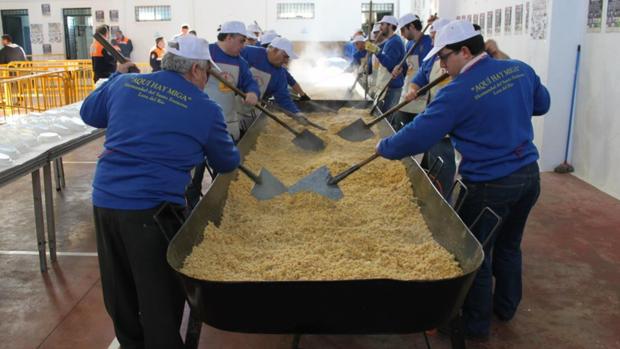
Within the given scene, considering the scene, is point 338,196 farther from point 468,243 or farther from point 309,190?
point 468,243

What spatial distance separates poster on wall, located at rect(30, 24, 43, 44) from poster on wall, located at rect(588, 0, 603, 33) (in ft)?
63.3

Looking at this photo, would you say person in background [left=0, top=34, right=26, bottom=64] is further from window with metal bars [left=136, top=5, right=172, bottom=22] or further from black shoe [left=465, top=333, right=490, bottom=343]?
black shoe [left=465, top=333, right=490, bottom=343]

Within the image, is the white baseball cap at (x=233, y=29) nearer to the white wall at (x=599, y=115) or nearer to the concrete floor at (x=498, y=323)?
the concrete floor at (x=498, y=323)

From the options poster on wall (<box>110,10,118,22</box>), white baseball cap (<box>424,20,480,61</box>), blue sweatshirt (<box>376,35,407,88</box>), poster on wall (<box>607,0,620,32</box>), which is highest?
poster on wall (<box>110,10,118,22</box>)

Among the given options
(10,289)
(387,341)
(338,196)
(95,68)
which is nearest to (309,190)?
(338,196)

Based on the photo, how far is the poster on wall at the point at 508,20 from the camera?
7775mm

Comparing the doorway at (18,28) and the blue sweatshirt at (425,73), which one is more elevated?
the doorway at (18,28)

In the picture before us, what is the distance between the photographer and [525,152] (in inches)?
115

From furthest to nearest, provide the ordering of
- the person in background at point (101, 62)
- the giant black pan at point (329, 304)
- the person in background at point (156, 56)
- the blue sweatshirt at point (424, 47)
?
the person in background at point (156, 56) → the person in background at point (101, 62) → the blue sweatshirt at point (424, 47) → the giant black pan at point (329, 304)

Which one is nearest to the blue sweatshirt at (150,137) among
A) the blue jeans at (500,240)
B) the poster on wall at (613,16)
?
the blue jeans at (500,240)

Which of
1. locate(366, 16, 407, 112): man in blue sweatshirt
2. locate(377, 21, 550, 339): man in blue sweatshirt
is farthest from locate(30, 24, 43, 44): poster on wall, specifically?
locate(377, 21, 550, 339): man in blue sweatshirt

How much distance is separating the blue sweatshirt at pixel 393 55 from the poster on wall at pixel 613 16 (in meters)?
2.21

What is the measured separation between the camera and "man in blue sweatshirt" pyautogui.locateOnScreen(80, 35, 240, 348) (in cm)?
243

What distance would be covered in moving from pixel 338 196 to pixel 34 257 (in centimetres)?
236
